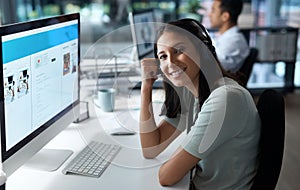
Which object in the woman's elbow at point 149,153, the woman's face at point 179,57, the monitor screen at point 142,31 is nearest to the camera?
the woman's face at point 179,57

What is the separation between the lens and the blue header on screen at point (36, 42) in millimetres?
1130

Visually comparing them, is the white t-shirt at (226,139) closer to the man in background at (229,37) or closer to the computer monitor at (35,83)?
the computer monitor at (35,83)

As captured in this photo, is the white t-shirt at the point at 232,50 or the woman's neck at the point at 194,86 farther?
the white t-shirt at the point at 232,50

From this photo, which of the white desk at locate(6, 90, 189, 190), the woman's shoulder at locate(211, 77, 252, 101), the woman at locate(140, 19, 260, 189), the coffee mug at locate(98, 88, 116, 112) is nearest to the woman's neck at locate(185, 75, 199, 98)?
the woman at locate(140, 19, 260, 189)

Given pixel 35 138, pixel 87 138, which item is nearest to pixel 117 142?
pixel 87 138

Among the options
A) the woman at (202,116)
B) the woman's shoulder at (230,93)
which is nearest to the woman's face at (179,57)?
the woman at (202,116)

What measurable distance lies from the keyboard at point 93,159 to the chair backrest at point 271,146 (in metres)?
0.53

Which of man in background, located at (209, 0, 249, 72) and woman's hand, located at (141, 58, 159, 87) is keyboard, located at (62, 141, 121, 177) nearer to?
woman's hand, located at (141, 58, 159, 87)

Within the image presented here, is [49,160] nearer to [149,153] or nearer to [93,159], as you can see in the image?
[93,159]

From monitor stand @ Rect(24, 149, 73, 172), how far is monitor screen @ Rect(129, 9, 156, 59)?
1.08 metres

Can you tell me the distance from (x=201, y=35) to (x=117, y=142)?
0.57 m

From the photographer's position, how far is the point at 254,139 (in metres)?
1.35

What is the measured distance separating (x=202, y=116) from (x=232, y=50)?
216 centimetres

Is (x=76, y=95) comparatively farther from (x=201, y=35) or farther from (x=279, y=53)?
(x=279, y=53)
